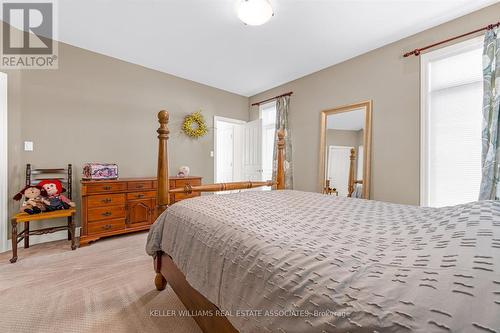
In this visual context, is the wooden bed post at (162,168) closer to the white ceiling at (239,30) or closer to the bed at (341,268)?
the bed at (341,268)

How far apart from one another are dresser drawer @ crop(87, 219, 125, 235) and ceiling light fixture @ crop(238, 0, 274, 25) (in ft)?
9.65

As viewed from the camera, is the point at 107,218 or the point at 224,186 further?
the point at 107,218

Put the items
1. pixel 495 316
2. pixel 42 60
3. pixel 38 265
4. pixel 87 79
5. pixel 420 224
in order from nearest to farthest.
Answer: pixel 495 316 → pixel 420 224 → pixel 38 265 → pixel 42 60 → pixel 87 79

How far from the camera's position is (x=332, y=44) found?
2.93 meters

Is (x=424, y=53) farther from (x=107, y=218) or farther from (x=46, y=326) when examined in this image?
(x=107, y=218)

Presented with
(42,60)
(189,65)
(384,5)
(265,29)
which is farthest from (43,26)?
(384,5)

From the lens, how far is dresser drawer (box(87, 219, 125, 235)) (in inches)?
109

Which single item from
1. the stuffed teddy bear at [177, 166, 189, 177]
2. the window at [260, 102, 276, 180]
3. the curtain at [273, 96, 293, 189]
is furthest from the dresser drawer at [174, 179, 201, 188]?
the window at [260, 102, 276, 180]

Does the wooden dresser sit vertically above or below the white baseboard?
above

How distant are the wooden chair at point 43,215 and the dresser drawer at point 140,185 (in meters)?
0.66

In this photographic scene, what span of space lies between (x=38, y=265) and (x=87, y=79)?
2452 millimetres

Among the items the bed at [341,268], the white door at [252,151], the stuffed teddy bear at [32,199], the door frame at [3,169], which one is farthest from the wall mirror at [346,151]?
the door frame at [3,169]

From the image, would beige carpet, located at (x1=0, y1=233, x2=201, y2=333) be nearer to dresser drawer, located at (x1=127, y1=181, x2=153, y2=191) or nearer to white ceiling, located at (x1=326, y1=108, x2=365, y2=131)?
dresser drawer, located at (x1=127, y1=181, x2=153, y2=191)

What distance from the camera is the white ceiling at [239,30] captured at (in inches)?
89.0
